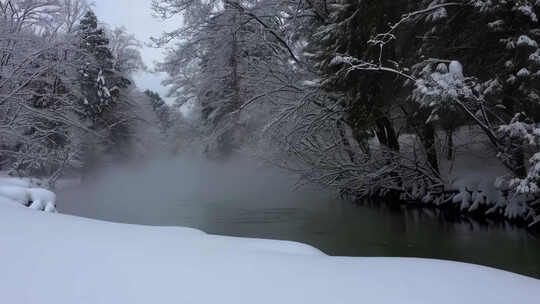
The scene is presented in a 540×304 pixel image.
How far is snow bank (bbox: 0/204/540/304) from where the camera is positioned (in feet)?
8.56

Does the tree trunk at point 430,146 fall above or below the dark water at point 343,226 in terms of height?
above

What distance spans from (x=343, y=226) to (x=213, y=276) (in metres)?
8.58

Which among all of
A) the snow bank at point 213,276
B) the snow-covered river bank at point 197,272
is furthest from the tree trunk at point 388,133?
the snow bank at point 213,276

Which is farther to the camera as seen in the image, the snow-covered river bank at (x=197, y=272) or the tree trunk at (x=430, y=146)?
the tree trunk at (x=430, y=146)

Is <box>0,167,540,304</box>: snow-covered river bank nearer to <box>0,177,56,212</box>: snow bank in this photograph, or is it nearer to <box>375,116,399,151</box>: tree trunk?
<box>0,177,56,212</box>: snow bank

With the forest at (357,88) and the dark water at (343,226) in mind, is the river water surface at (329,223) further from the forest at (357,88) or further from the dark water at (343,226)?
the forest at (357,88)

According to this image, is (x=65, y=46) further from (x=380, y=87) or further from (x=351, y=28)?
(x=380, y=87)

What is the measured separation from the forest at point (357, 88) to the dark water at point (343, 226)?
93 cm

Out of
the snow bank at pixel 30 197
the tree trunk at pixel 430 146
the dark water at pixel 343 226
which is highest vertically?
the tree trunk at pixel 430 146

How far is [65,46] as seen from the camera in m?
13.6

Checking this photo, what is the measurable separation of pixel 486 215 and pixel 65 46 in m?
13.3

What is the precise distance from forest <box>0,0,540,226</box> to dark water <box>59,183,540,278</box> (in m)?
0.93

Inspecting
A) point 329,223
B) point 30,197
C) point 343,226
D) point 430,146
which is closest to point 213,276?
point 30,197

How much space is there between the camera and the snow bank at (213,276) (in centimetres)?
261
